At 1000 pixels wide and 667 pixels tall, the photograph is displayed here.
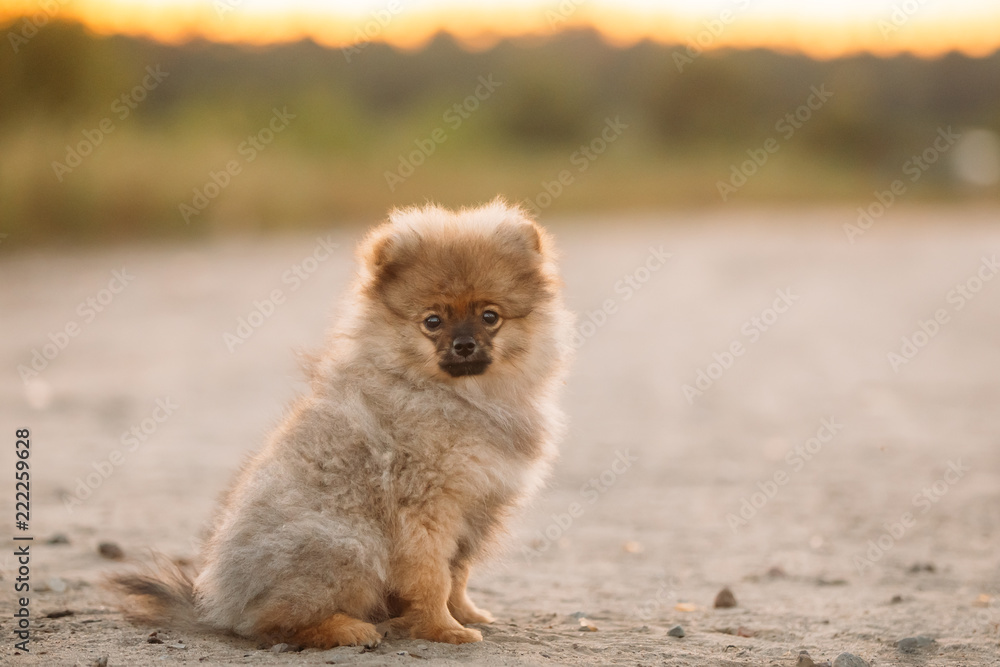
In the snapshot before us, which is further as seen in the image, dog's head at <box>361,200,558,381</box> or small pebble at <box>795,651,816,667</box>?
dog's head at <box>361,200,558,381</box>

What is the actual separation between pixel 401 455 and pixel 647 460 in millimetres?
Result: 4668

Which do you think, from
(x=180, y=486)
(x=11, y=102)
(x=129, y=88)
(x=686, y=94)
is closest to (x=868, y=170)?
(x=686, y=94)

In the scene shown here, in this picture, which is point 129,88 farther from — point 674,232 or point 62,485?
point 62,485

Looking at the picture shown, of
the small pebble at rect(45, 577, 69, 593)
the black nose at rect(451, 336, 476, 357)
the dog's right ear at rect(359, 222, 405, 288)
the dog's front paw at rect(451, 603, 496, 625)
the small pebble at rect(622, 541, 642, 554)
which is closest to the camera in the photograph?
the black nose at rect(451, 336, 476, 357)

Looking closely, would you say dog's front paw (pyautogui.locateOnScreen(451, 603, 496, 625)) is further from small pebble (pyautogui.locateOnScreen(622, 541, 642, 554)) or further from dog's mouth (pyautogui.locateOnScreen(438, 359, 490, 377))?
small pebble (pyautogui.locateOnScreen(622, 541, 642, 554))

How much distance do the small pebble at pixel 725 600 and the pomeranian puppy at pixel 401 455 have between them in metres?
1.24

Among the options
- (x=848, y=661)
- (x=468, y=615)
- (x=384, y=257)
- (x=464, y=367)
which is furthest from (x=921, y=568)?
(x=384, y=257)

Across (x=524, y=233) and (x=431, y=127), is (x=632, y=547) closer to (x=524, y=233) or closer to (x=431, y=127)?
(x=524, y=233)

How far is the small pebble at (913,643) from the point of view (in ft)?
13.7

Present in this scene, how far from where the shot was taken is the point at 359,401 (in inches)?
162

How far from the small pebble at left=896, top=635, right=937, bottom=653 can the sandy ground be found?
35 mm

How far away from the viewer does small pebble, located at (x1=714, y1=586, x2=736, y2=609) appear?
496 cm

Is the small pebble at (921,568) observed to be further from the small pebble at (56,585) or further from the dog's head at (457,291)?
the small pebble at (56,585)

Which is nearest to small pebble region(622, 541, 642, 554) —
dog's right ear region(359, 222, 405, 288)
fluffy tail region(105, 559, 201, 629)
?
dog's right ear region(359, 222, 405, 288)
